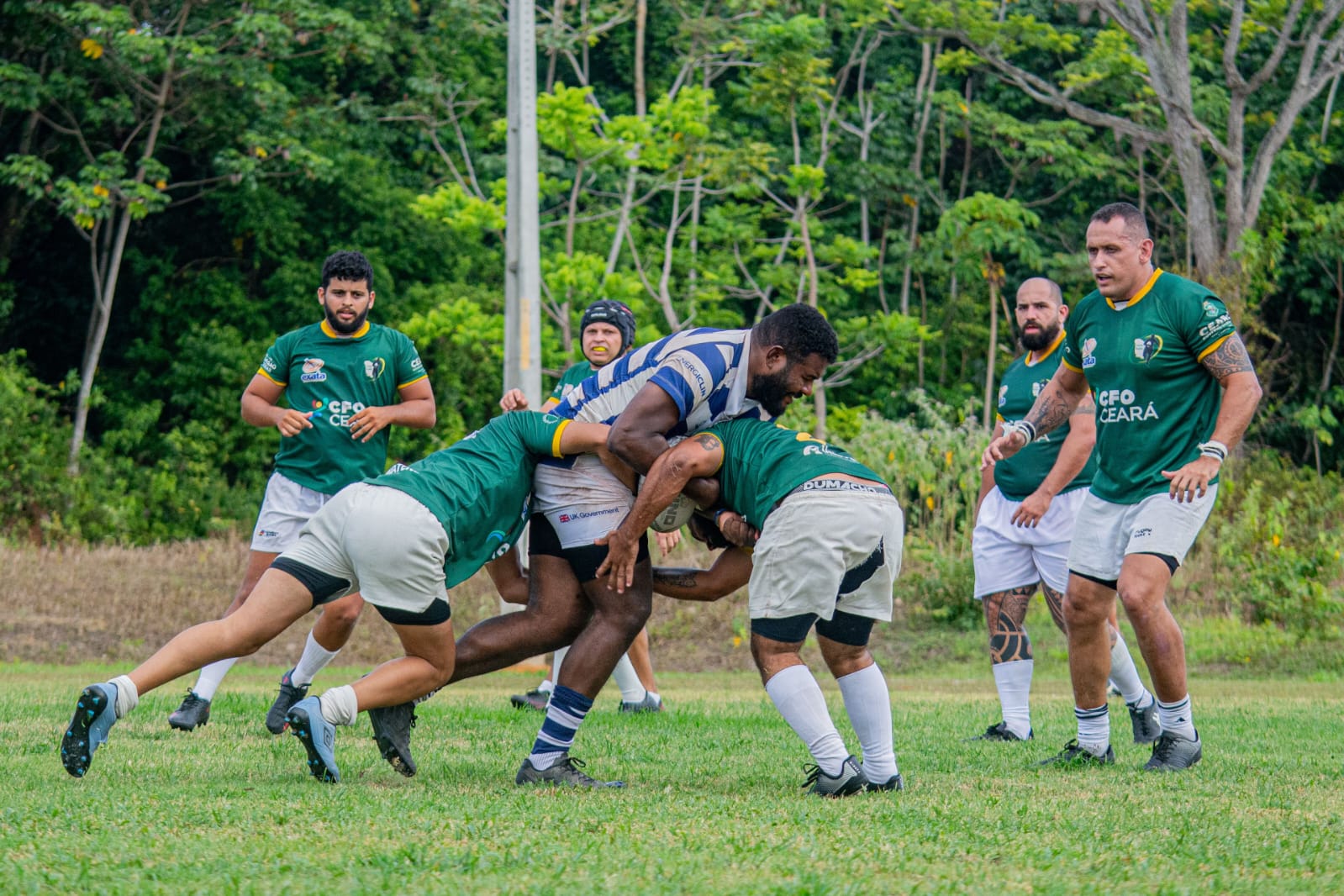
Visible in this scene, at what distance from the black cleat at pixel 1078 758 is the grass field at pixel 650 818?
0.11 metres

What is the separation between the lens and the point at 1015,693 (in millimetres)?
8297

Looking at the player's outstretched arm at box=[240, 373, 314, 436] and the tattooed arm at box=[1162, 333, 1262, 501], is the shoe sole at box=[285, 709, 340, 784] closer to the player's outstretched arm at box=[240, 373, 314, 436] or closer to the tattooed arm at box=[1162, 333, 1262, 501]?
the player's outstretched arm at box=[240, 373, 314, 436]

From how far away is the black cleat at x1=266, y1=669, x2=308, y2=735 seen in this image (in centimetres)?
732

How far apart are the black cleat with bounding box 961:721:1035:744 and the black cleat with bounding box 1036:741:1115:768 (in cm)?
111

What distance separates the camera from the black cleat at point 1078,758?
6641 mm

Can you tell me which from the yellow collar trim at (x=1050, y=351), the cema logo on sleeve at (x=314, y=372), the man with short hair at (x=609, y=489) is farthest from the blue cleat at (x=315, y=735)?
the yellow collar trim at (x=1050, y=351)

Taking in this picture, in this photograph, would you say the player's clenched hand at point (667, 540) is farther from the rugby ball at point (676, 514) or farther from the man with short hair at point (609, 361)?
the man with short hair at point (609, 361)

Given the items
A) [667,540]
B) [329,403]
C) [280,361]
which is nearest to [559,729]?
[667,540]

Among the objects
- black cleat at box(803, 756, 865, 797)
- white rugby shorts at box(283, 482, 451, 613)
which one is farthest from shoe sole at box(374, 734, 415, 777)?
black cleat at box(803, 756, 865, 797)

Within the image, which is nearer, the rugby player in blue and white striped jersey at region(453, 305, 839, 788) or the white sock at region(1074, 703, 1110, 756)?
the rugby player in blue and white striped jersey at region(453, 305, 839, 788)

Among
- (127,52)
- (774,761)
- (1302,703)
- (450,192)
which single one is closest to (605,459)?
(774,761)

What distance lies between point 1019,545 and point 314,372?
165 inches

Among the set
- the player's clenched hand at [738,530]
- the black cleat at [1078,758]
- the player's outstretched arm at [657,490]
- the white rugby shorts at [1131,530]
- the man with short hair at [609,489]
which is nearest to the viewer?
the player's outstretched arm at [657,490]

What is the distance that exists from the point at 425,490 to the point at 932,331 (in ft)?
77.8
